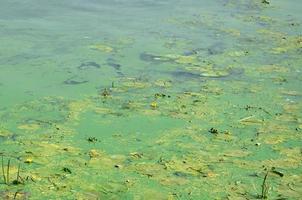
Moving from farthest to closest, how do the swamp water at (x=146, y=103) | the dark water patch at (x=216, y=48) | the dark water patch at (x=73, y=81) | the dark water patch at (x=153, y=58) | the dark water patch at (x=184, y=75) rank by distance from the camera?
the dark water patch at (x=216, y=48)
the dark water patch at (x=153, y=58)
the dark water patch at (x=184, y=75)
the dark water patch at (x=73, y=81)
the swamp water at (x=146, y=103)

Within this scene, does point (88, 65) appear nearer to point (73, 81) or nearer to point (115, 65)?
point (115, 65)

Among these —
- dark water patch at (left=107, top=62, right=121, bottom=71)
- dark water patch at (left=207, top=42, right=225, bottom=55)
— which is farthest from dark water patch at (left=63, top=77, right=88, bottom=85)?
dark water patch at (left=207, top=42, right=225, bottom=55)

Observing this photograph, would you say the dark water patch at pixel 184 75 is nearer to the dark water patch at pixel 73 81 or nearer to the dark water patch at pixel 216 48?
the dark water patch at pixel 216 48

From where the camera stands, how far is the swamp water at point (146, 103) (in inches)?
114

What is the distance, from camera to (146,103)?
3.95 meters

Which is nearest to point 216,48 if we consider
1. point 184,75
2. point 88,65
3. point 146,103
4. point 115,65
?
point 184,75

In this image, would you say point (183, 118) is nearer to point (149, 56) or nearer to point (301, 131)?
point (301, 131)

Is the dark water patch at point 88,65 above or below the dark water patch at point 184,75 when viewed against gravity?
above

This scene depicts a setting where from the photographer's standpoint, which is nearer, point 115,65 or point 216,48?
point 115,65

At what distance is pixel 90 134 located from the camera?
135 inches

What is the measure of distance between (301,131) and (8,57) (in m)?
2.62

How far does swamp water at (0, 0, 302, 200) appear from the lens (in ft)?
9.52

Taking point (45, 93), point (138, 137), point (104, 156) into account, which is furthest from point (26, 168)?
point (45, 93)

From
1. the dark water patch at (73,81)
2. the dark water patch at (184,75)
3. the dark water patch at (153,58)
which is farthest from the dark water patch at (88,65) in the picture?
the dark water patch at (184,75)
